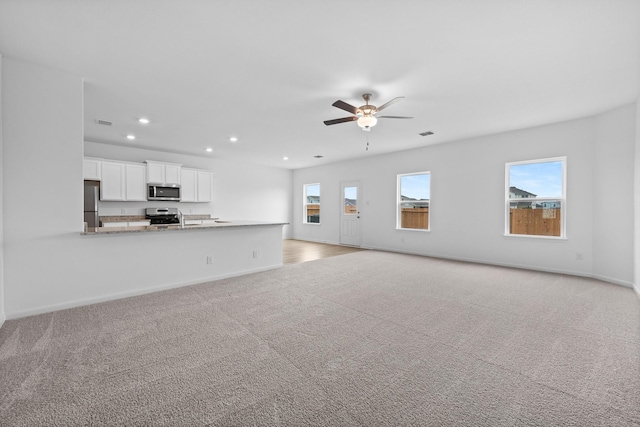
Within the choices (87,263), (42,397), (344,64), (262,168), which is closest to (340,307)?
(42,397)

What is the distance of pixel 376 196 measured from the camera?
7.53m

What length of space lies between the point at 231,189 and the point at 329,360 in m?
7.00

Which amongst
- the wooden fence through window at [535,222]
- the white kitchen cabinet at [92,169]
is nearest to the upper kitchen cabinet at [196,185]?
the white kitchen cabinet at [92,169]

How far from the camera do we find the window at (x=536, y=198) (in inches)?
190

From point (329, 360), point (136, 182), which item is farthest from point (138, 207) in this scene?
point (329, 360)

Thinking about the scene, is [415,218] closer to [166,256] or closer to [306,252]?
Result: [306,252]

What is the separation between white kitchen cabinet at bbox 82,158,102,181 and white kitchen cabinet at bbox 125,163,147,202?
49cm

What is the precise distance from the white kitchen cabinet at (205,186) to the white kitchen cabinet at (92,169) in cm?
209

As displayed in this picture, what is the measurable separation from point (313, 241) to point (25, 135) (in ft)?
23.8

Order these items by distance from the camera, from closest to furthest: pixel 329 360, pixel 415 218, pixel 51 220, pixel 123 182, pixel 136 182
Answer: pixel 329 360 < pixel 51 220 < pixel 123 182 < pixel 136 182 < pixel 415 218

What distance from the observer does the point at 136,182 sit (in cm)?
627

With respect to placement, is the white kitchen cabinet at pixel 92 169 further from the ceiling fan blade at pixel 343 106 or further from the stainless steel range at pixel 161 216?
the ceiling fan blade at pixel 343 106

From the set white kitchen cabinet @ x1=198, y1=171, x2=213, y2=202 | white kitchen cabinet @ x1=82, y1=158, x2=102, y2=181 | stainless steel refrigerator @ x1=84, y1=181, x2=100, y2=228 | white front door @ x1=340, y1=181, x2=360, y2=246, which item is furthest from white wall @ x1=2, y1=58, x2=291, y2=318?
white front door @ x1=340, y1=181, x2=360, y2=246

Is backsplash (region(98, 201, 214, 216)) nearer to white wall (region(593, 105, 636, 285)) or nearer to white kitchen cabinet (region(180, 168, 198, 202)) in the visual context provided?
white kitchen cabinet (region(180, 168, 198, 202))
